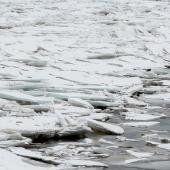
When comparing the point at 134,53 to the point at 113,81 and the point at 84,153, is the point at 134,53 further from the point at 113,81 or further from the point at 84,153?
the point at 84,153

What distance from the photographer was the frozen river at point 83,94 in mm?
4406

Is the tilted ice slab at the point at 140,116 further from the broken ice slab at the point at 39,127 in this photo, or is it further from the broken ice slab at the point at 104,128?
the broken ice slab at the point at 39,127

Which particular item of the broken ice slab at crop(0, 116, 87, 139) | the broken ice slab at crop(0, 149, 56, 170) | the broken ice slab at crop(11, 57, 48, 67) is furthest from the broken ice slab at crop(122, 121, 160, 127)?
the broken ice slab at crop(11, 57, 48, 67)

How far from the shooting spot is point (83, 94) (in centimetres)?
648

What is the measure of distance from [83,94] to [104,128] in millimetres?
1378

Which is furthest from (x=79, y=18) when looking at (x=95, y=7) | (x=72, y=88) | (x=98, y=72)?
(x=72, y=88)

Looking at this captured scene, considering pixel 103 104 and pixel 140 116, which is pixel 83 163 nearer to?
pixel 140 116

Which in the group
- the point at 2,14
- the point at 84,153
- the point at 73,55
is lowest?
the point at 84,153

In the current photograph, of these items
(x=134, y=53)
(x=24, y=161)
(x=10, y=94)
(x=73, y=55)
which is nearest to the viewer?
(x=24, y=161)

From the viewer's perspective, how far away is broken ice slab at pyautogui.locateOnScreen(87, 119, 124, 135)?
5.15m

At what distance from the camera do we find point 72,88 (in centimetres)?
682

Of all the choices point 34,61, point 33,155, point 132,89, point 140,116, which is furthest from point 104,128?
point 34,61

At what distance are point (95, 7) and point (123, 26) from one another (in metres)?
4.25

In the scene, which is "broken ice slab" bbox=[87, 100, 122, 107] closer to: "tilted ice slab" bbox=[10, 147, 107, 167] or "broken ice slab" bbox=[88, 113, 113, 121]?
"broken ice slab" bbox=[88, 113, 113, 121]
